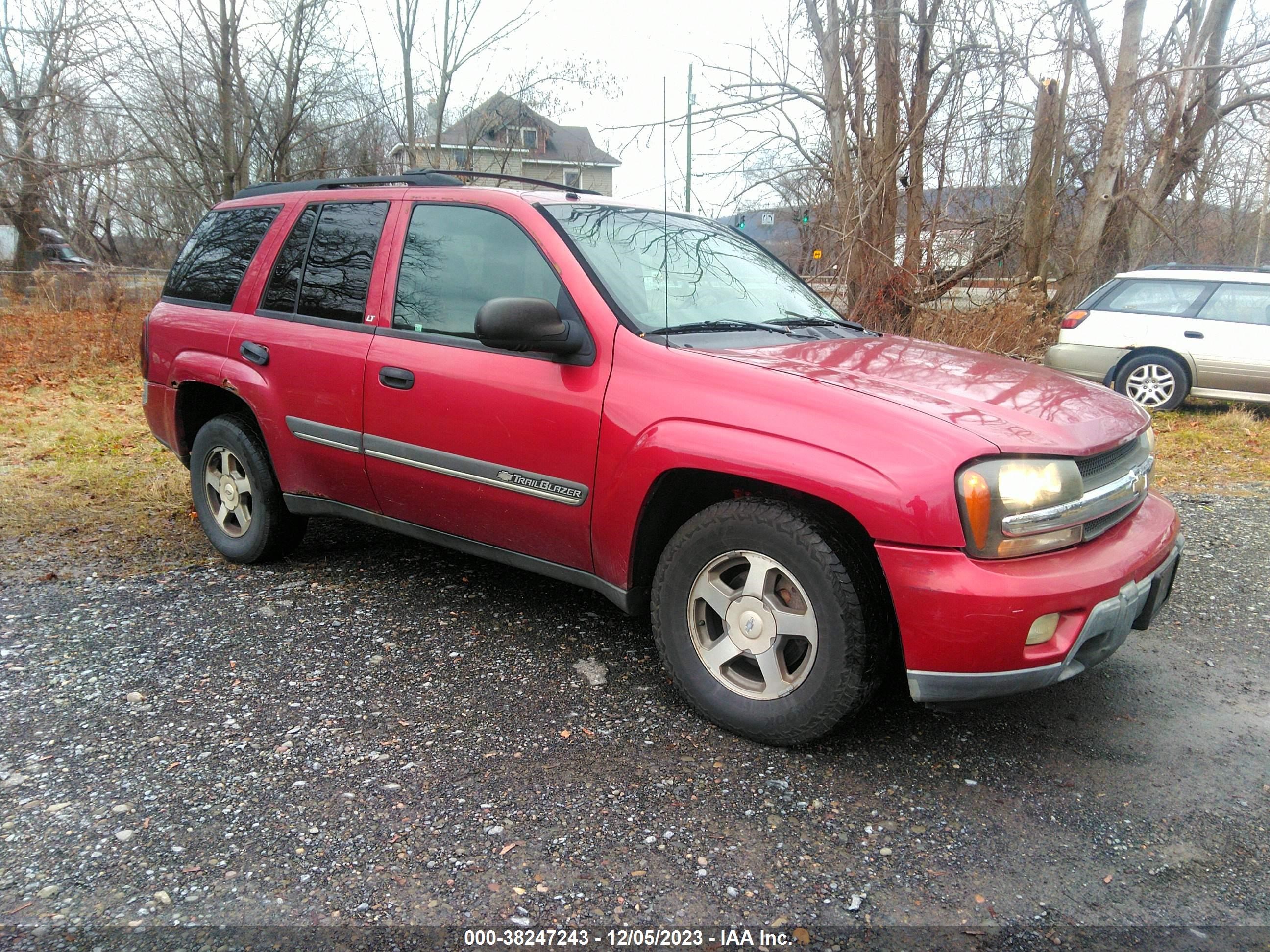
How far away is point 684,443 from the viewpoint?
9.28 ft

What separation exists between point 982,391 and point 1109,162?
13.2m

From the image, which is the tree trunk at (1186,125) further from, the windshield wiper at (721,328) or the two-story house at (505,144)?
the windshield wiper at (721,328)

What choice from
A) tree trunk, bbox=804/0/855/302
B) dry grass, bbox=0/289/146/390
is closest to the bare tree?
dry grass, bbox=0/289/146/390

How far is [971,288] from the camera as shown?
12.1 metres

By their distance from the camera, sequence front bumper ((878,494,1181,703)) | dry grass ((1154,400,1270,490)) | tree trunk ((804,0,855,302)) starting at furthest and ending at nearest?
1. tree trunk ((804,0,855,302))
2. dry grass ((1154,400,1270,490))
3. front bumper ((878,494,1181,703))

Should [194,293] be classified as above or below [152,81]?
below

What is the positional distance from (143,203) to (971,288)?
20.0m

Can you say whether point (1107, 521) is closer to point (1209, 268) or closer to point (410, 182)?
point (410, 182)

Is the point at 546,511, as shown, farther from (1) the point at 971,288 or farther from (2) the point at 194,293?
(1) the point at 971,288

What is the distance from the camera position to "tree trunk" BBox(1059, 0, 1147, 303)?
42.1 feet

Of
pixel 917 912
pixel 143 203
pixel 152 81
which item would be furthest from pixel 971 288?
pixel 143 203

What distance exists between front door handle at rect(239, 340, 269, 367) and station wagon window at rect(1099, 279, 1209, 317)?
28.2 feet

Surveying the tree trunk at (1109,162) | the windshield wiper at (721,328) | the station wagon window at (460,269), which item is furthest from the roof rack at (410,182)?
the tree trunk at (1109,162)

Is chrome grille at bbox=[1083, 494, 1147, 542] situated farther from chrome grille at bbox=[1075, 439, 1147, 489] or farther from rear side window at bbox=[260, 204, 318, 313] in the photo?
rear side window at bbox=[260, 204, 318, 313]
